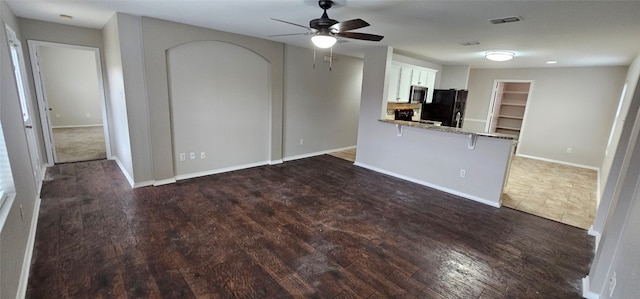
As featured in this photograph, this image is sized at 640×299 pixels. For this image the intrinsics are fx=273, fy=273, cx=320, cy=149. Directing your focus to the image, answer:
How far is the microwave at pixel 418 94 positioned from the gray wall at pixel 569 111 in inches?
89.3

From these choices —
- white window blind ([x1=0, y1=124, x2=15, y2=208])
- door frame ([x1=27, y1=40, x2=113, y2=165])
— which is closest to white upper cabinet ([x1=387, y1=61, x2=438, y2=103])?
white window blind ([x1=0, y1=124, x2=15, y2=208])

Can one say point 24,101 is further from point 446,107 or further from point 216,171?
point 446,107

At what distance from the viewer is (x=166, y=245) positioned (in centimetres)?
259

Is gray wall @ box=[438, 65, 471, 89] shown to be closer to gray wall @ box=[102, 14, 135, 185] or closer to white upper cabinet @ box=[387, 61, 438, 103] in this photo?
white upper cabinet @ box=[387, 61, 438, 103]

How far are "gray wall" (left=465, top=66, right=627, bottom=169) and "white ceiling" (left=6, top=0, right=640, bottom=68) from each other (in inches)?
66.1

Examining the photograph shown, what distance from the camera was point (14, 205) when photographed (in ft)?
6.74

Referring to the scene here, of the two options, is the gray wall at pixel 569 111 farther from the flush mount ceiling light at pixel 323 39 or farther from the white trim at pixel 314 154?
the flush mount ceiling light at pixel 323 39

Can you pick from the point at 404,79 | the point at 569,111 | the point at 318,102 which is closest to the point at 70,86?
the point at 318,102

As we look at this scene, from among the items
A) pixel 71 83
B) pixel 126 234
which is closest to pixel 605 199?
pixel 126 234

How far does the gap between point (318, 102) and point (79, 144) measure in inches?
215

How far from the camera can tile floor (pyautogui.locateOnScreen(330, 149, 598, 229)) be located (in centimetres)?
371

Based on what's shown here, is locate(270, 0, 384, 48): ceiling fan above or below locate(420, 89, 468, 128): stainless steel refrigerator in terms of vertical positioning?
above

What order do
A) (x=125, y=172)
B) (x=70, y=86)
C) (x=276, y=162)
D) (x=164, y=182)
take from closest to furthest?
(x=164, y=182) < (x=125, y=172) < (x=276, y=162) < (x=70, y=86)

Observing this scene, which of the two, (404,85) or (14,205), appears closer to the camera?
(14,205)
